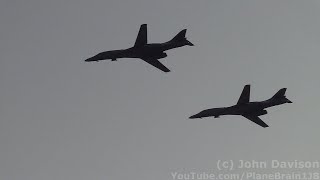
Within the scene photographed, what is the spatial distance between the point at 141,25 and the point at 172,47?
563 centimetres

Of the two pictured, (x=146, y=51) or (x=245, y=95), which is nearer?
(x=146, y=51)

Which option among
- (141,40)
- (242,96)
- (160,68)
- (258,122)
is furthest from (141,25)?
(258,122)

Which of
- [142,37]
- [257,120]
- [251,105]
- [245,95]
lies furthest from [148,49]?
[257,120]

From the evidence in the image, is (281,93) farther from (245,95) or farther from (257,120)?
(257,120)

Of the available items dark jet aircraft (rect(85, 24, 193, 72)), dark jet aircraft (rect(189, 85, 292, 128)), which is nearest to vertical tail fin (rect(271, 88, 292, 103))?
dark jet aircraft (rect(189, 85, 292, 128))

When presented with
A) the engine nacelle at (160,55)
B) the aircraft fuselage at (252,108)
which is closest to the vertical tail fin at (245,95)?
the aircraft fuselage at (252,108)

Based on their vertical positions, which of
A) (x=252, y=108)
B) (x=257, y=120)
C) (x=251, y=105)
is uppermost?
(x=251, y=105)

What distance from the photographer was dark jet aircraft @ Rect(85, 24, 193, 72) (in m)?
90.8

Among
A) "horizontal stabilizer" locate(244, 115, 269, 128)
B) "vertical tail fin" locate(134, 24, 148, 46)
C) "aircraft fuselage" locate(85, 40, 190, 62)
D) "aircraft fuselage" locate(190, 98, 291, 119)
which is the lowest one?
"horizontal stabilizer" locate(244, 115, 269, 128)

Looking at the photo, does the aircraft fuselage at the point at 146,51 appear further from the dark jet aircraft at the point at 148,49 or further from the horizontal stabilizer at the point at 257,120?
the horizontal stabilizer at the point at 257,120

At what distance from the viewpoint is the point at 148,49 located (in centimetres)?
9206

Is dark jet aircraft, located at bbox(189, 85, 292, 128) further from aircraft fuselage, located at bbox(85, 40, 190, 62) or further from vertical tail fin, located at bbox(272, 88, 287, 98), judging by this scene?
aircraft fuselage, located at bbox(85, 40, 190, 62)

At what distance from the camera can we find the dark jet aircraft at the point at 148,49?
9081 cm

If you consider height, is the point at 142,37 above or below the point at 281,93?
above
